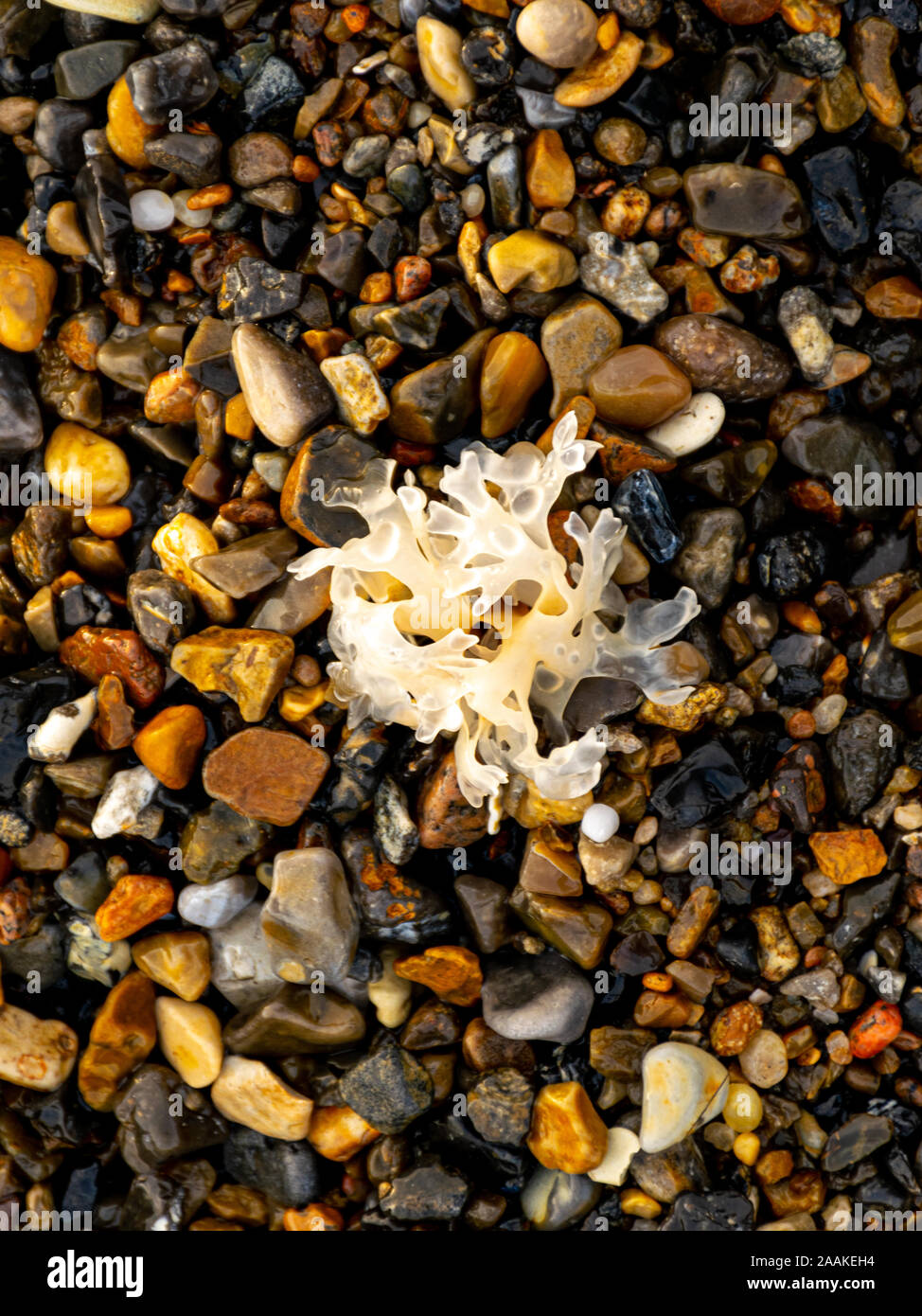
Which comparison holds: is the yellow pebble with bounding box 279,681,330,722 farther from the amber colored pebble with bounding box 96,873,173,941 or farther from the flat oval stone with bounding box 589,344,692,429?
the flat oval stone with bounding box 589,344,692,429

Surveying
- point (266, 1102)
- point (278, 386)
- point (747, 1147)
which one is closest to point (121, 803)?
point (266, 1102)

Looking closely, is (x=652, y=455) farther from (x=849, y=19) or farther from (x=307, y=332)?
(x=849, y=19)

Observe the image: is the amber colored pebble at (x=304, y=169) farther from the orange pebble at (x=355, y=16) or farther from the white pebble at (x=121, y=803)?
the white pebble at (x=121, y=803)

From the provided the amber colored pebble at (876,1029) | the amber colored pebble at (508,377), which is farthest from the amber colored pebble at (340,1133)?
the amber colored pebble at (508,377)

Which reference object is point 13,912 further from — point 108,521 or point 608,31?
point 608,31

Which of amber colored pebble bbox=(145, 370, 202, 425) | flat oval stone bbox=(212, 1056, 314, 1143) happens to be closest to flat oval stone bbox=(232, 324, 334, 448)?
amber colored pebble bbox=(145, 370, 202, 425)
